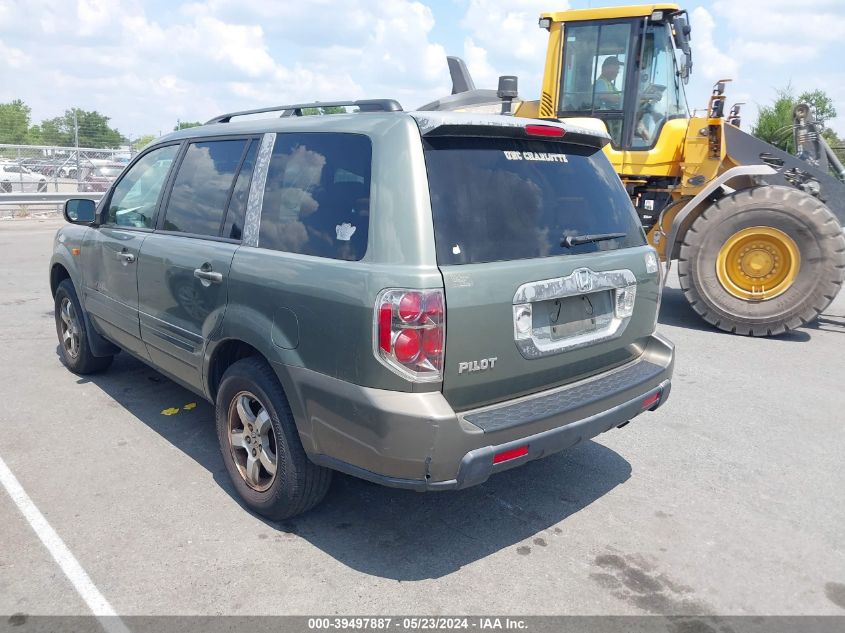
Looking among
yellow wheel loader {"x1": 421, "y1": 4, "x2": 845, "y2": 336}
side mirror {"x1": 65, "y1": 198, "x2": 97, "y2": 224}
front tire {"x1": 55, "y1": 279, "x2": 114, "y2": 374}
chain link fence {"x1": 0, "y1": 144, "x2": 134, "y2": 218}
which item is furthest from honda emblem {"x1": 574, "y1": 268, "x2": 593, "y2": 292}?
chain link fence {"x1": 0, "y1": 144, "x2": 134, "y2": 218}

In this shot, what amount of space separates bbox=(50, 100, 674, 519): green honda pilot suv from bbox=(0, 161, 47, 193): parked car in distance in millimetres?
19134

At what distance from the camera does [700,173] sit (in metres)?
7.80

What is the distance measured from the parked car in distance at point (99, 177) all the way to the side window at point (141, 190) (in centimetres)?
1832

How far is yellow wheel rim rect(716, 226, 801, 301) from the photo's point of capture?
7.18 meters

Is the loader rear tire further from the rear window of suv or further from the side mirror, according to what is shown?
the side mirror

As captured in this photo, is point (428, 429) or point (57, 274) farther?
point (57, 274)

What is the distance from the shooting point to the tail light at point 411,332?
2576 millimetres

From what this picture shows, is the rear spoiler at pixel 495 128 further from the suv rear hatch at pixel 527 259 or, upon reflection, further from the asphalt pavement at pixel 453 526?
the asphalt pavement at pixel 453 526

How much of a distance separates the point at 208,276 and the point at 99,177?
2088 centimetres

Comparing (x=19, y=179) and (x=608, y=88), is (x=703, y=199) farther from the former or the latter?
(x=19, y=179)

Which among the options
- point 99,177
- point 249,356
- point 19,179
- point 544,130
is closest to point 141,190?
point 249,356

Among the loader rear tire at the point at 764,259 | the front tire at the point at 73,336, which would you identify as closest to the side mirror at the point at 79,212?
the front tire at the point at 73,336

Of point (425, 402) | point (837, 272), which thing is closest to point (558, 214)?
point (425, 402)

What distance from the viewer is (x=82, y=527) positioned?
327 cm
